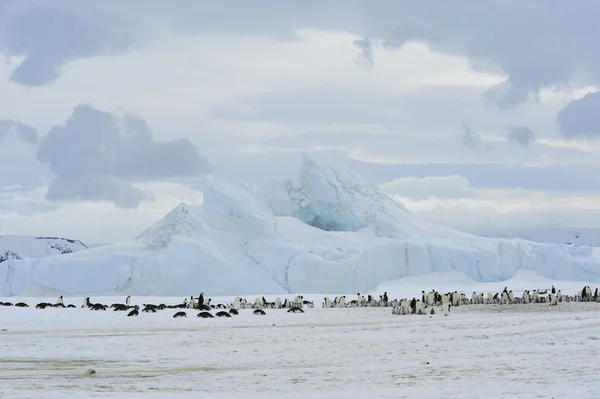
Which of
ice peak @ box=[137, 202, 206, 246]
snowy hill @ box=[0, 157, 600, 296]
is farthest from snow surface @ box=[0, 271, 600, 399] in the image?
ice peak @ box=[137, 202, 206, 246]

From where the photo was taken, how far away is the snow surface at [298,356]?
10828mm

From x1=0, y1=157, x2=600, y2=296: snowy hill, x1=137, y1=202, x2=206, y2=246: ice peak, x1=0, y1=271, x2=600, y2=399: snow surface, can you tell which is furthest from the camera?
x1=137, y1=202, x2=206, y2=246: ice peak

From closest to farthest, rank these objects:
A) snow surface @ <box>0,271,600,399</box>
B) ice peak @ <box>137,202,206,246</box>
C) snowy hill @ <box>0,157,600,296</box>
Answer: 1. snow surface @ <box>0,271,600,399</box>
2. snowy hill @ <box>0,157,600,296</box>
3. ice peak @ <box>137,202,206,246</box>

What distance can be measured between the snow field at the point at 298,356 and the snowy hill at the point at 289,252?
1602 centimetres

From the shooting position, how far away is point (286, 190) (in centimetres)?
5125

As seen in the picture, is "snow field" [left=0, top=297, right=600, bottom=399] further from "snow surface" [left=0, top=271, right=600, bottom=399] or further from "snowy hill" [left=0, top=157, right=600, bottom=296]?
"snowy hill" [left=0, top=157, right=600, bottom=296]

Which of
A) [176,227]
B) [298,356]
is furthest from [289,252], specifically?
[298,356]

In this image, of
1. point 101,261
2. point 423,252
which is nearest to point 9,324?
point 101,261

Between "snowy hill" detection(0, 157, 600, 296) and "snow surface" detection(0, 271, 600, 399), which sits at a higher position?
"snowy hill" detection(0, 157, 600, 296)

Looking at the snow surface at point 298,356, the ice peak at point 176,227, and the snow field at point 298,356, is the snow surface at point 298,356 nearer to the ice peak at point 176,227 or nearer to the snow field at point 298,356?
the snow field at point 298,356

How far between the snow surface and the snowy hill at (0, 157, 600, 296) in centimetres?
1509

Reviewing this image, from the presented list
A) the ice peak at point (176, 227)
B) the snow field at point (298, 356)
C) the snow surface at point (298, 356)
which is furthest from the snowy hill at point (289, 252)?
the snow field at point (298, 356)

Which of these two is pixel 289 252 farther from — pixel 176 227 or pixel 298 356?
pixel 298 356

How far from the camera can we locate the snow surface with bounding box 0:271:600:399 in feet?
35.5
